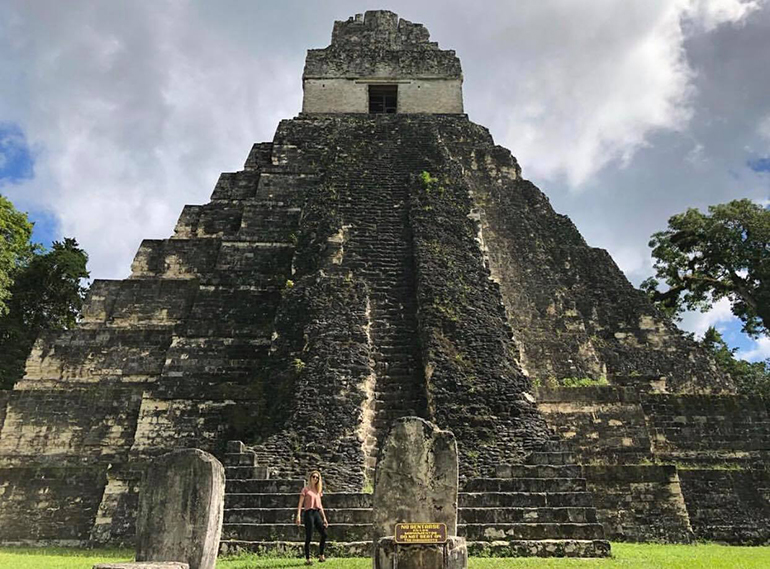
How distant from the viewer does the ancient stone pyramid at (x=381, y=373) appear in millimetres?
8938

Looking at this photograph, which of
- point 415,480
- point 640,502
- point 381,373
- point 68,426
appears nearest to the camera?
point 415,480

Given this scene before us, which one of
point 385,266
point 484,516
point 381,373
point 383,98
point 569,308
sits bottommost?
point 484,516

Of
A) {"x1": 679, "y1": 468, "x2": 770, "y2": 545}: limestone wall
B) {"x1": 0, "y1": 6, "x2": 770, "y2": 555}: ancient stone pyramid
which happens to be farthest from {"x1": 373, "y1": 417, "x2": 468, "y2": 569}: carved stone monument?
{"x1": 679, "y1": 468, "x2": 770, "y2": 545}: limestone wall

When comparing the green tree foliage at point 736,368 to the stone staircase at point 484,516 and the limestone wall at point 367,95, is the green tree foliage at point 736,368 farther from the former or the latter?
the stone staircase at point 484,516

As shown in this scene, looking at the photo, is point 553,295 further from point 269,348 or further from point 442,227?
point 269,348

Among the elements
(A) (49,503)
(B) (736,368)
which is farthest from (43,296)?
(B) (736,368)

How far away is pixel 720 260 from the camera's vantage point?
18.7m

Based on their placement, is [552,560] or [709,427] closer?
[552,560]

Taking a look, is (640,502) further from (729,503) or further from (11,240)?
(11,240)

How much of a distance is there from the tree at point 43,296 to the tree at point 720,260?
19154mm

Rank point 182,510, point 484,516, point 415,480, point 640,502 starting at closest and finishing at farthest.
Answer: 1. point 182,510
2. point 415,480
3. point 484,516
4. point 640,502

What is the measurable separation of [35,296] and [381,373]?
51.6 feet

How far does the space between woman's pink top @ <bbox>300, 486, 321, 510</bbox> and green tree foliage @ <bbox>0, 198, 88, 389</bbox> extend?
15.4m

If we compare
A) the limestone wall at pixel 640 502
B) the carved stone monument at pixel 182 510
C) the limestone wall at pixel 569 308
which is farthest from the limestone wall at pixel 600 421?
the carved stone monument at pixel 182 510
